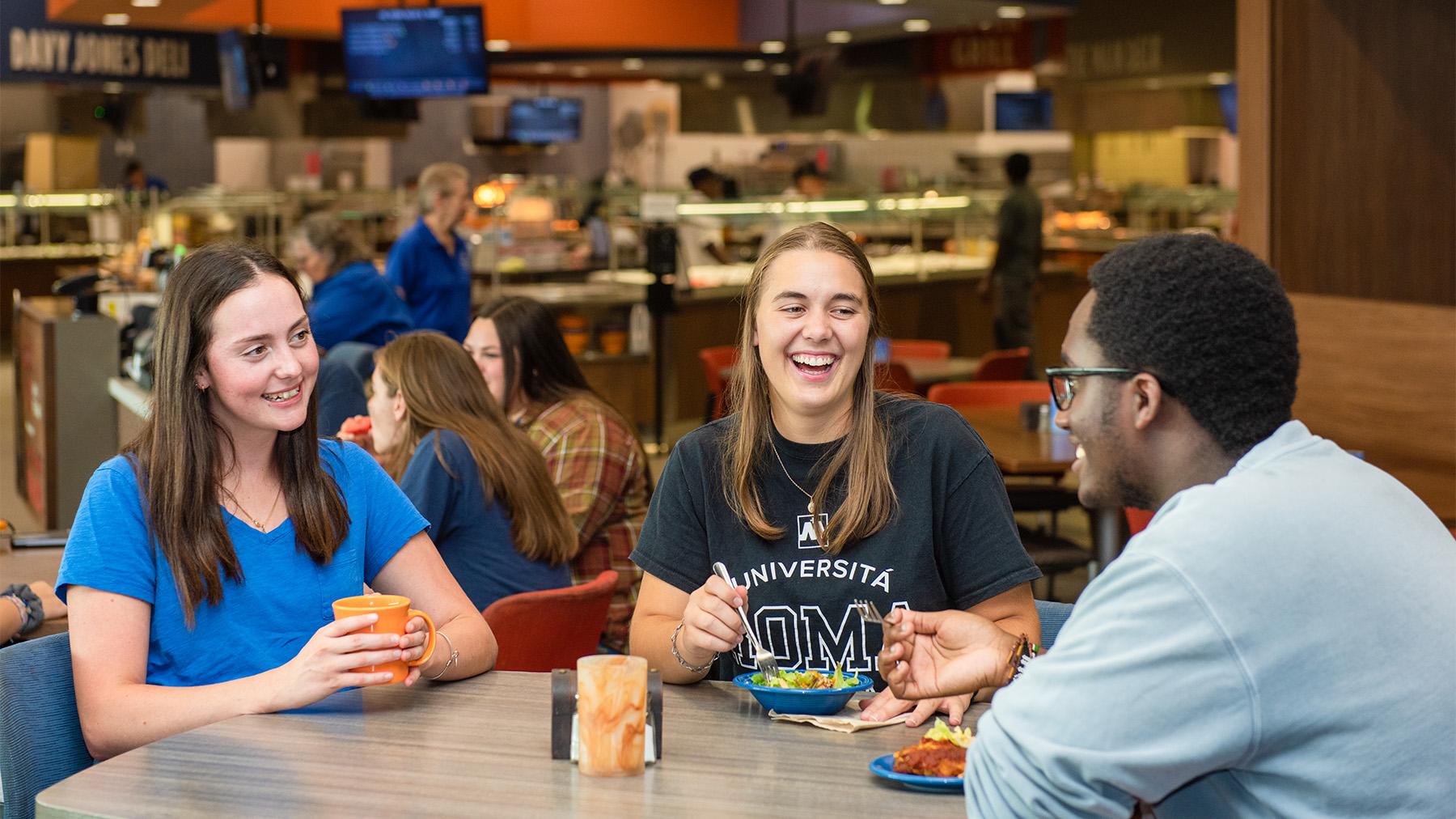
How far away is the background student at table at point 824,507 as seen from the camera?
2.00 m

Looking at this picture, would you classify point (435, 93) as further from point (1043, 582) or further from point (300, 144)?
point (300, 144)

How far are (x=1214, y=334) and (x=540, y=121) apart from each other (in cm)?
1590

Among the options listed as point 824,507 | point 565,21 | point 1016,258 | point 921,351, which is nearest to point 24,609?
point 824,507

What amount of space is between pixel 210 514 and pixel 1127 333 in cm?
117

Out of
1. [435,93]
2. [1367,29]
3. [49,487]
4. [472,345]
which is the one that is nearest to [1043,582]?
[1367,29]

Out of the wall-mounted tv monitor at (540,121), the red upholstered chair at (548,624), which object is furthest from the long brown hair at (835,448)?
the wall-mounted tv monitor at (540,121)

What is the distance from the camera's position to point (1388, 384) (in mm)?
4188

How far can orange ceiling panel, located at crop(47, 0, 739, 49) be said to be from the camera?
1099 centimetres

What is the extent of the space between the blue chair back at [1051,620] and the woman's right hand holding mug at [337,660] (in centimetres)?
88

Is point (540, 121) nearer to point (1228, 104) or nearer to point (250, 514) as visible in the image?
point (1228, 104)

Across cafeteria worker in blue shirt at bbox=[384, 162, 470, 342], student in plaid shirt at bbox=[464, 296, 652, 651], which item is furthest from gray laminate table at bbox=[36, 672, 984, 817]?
cafeteria worker in blue shirt at bbox=[384, 162, 470, 342]

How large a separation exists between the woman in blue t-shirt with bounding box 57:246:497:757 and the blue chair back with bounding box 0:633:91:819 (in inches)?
1.9

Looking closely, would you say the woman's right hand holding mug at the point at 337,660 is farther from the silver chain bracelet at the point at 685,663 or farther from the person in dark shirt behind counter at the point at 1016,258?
the person in dark shirt behind counter at the point at 1016,258

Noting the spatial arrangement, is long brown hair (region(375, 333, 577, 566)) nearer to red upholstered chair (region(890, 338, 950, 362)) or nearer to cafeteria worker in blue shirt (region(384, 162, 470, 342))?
cafeteria worker in blue shirt (region(384, 162, 470, 342))
